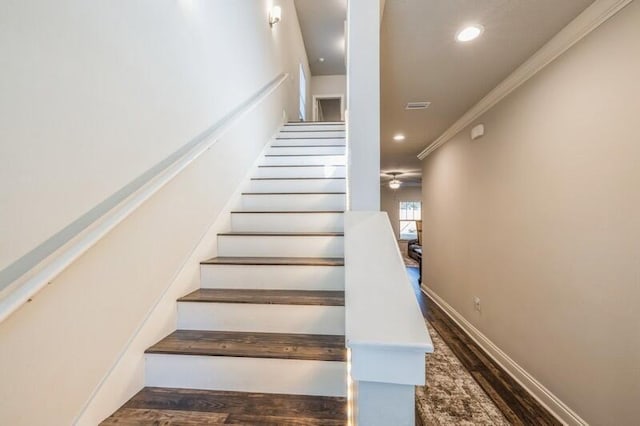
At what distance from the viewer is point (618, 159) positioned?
1514 millimetres

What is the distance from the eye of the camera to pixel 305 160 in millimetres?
3047

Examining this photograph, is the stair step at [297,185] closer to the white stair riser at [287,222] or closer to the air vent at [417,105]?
the white stair riser at [287,222]

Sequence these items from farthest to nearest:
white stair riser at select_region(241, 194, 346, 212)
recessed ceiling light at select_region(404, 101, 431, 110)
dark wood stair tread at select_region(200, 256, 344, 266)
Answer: recessed ceiling light at select_region(404, 101, 431, 110)
white stair riser at select_region(241, 194, 346, 212)
dark wood stair tread at select_region(200, 256, 344, 266)

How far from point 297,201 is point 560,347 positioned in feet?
6.86

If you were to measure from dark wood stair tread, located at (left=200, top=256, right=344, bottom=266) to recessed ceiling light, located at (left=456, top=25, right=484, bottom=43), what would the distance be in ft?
5.19

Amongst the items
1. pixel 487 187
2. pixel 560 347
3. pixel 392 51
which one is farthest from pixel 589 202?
pixel 392 51

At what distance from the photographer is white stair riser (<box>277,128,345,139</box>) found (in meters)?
3.79

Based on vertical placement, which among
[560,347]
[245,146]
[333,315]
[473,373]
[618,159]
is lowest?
[473,373]

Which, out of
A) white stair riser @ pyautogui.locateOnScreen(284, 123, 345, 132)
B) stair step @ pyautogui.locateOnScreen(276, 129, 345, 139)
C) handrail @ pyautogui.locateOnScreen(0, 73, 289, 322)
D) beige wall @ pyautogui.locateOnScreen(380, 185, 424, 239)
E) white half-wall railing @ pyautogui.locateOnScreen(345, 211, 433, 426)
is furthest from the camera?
beige wall @ pyautogui.locateOnScreen(380, 185, 424, 239)

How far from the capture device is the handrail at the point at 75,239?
2.50 ft

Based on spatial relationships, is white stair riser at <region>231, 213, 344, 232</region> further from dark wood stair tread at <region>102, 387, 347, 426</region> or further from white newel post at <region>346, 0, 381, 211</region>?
dark wood stair tread at <region>102, 387, 347, 426</region>

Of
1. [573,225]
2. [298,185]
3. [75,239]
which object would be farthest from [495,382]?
[75,239]

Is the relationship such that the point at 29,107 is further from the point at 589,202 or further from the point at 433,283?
the point at 433,283

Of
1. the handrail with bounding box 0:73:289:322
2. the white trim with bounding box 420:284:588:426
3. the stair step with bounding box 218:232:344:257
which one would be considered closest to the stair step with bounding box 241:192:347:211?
the stair step with bounding box 218:232:344:257
